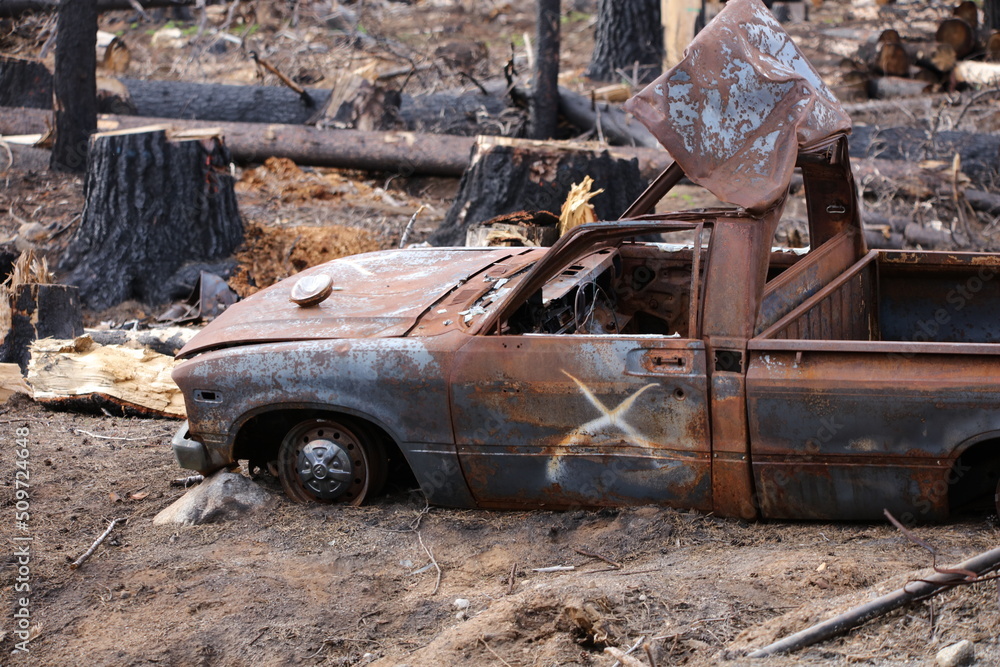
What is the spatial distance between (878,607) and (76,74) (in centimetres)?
942

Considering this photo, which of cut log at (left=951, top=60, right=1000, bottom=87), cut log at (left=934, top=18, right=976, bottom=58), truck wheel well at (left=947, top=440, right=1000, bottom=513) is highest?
cut log at (left=934, top=18, right=976, bottom=58)

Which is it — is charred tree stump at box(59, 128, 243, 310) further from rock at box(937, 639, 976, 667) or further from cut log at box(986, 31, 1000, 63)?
cut log at box(986, 31, 1000, 63)

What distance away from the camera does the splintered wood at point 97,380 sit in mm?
6156

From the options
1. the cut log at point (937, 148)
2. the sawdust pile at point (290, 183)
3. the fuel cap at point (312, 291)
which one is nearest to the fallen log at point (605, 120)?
the cut log at point (937, 148)

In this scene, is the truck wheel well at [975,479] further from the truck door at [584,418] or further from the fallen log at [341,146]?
the fallen log at [341,146]

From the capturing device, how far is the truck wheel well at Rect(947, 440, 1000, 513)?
3605 mm

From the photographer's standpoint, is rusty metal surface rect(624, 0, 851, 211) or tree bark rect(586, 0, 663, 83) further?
tree bark rect(586, 0, 663, 83)

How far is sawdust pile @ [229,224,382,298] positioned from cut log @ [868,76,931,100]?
29.1 ft

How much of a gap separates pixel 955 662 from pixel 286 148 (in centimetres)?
922

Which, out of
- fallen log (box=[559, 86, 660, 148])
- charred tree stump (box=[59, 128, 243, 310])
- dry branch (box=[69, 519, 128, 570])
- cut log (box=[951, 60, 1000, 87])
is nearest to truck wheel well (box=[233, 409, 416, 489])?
dry branch (box=[69, 519, 128, 570])

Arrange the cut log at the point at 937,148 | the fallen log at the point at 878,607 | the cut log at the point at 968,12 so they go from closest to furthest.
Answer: the fallen log at the point at 878,607 → the cut log at the point at 937,148 → the cut log at the point at 968,12

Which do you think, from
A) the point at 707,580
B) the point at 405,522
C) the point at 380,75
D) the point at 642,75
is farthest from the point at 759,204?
the point at 642,75

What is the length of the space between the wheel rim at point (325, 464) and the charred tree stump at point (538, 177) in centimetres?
380

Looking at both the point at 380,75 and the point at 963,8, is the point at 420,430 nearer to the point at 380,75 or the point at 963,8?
the point at 380,75
